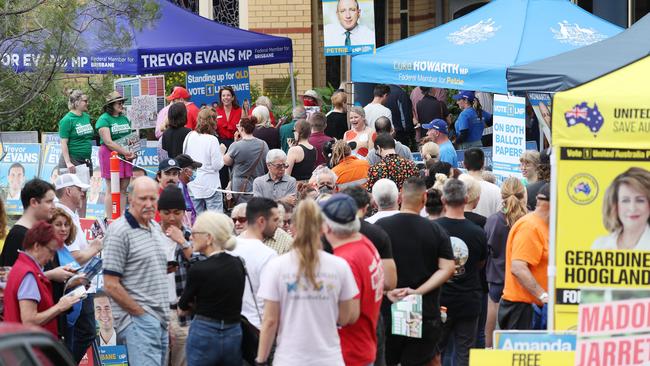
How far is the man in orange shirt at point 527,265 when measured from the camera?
9.12 meters

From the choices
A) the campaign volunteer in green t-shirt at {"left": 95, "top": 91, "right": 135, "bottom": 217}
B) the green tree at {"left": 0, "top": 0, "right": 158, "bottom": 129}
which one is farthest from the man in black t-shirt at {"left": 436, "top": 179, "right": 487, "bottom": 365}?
the campaign volunteer in green t-shirt at {"left": 95, "top": 91, "right": 135, "bottom": 217}

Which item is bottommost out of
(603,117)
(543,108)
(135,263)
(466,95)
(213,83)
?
(135,263)

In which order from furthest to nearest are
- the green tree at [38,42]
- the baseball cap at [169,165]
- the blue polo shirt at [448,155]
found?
the blue polo shirt at [448,155] < the baseball cap at [169,165] < the green tree at [38,42]

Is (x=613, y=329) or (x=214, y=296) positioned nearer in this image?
(x=613, y=329)

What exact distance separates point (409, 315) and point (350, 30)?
7.76 m

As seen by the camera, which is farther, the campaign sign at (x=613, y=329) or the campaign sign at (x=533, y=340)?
the campaign sign at (x=533, y=340)

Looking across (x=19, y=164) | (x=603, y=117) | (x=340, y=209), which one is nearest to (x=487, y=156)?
(x=19, y=164)

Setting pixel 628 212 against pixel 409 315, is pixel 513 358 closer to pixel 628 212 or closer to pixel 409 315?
pixel 628 212

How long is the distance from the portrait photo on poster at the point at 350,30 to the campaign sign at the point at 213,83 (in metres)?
3.18

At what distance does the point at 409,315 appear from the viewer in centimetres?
857

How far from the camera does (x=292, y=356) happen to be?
687 cm

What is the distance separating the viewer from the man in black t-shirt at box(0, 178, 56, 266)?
27.5 feet

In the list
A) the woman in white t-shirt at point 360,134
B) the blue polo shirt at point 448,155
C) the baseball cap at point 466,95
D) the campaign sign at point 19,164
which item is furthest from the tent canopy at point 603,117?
the campaign sign at point 19,164

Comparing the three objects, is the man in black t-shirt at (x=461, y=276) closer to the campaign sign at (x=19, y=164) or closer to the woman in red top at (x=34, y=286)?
the woman in red top at (x=34, y=286)
